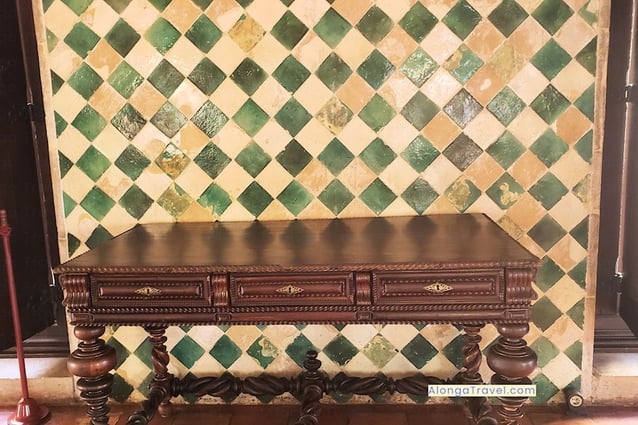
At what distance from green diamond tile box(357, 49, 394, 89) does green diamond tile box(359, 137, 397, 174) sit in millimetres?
228

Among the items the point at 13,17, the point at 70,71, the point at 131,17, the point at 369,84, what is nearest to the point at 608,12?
the point at 369,84

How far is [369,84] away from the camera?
2270 millimetres

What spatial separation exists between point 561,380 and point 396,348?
2.30 feet

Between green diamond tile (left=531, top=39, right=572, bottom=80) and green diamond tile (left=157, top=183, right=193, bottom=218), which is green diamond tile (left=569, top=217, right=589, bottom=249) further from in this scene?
green diamond tile (left=157, top=183, right=193, bottom=218)

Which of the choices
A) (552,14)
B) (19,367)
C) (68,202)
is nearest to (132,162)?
(68,202)

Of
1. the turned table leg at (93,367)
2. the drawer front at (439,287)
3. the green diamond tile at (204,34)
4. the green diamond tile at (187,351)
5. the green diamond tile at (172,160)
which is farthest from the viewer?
the green diamond tile at (187,351)

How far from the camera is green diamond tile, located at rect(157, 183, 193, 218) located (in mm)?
2396

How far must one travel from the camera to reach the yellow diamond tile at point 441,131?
228 centimetres

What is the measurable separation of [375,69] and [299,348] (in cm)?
121

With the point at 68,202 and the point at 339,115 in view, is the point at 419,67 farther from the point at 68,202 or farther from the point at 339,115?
the point at 68,202

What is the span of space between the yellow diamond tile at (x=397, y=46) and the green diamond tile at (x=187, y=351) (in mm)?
1452

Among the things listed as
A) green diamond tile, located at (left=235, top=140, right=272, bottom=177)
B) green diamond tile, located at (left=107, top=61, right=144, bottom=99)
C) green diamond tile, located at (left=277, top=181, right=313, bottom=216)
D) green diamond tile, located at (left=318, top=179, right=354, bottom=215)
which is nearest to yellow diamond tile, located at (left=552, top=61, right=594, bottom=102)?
green diamond tile, located at (left=318, top=179, right=354, bottom=215)

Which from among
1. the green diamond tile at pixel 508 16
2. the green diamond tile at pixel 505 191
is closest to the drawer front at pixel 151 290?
the green diamond tile at pixel 505 191

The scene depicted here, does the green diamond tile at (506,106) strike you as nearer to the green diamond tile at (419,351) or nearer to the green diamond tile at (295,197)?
the green diamond tile at (295,197)
